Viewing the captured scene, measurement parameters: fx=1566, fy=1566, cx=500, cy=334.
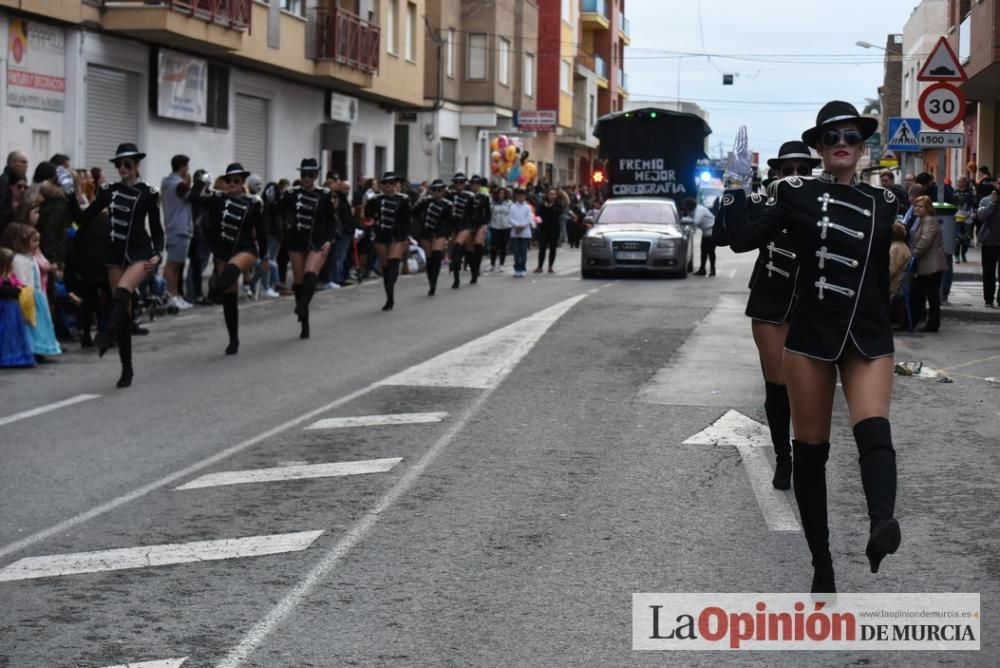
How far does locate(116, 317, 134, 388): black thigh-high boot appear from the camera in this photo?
41.7 feet

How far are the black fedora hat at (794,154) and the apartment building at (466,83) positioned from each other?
43.5 meters

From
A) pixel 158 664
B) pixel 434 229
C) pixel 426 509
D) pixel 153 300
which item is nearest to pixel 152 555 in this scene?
pixel 426 509

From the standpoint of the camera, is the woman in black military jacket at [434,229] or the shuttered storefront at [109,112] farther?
the shuttered storefront at [109,112]

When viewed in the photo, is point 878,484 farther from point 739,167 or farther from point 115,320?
point 115,320

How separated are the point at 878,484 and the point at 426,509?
2963mm

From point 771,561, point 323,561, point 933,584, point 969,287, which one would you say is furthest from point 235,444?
point 969,287

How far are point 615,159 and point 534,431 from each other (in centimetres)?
2721

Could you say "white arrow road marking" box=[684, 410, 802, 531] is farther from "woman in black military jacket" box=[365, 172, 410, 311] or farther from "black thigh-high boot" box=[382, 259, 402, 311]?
"woman in black military jacket" box=[365, 172, 410, 311]

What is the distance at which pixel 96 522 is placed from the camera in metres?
7.62

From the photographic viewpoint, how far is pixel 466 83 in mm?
54844

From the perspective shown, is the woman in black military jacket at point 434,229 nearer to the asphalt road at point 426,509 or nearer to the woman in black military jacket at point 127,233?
the asphalt road at point 426,509

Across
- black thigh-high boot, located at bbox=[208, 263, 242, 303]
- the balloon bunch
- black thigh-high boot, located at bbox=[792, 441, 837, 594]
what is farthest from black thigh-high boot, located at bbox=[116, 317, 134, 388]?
the balloon bunch

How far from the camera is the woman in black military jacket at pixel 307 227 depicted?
56.6ft

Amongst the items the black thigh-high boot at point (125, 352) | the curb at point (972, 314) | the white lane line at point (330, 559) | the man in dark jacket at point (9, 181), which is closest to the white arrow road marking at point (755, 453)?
the white lane line at point (330, 559)
